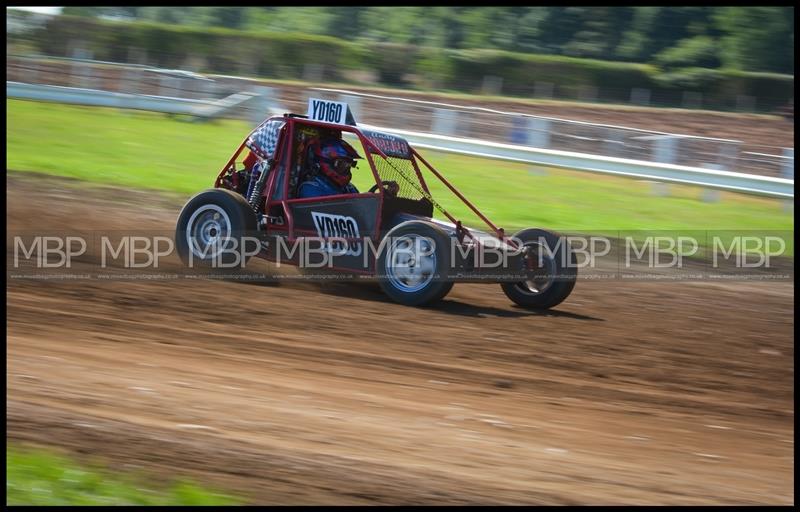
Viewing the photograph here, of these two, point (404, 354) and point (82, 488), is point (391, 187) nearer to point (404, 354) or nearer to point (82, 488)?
point (404, 354)

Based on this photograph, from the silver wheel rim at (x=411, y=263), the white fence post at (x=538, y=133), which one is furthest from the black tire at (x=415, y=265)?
the white fence post at (x=538, y=133)

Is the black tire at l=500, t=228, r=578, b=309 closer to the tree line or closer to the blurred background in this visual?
the blurred background

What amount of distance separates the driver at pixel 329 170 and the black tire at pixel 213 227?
1.88 ft

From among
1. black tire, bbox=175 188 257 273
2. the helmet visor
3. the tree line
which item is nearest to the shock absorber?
black tire, bbox=175 188 257 273

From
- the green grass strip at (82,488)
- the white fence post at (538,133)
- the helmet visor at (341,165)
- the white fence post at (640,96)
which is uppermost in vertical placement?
the white fence post at (640,96)

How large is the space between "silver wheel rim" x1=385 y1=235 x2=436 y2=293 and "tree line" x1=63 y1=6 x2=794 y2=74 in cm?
2571

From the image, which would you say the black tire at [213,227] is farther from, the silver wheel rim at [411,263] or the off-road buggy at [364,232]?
the silver wheel rim at [411,263]

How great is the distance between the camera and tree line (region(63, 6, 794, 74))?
32.3 m

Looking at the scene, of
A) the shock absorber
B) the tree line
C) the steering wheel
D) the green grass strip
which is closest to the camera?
the green grass strip

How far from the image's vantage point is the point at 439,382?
6258mm

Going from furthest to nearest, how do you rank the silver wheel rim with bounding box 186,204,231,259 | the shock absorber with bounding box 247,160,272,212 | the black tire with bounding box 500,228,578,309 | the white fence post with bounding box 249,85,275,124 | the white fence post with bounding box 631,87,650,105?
the white fence post with bounding box 631,87,650,105 → the white fence post with bounding box 249,85,275,124 → the shock absorber with bounding box 247,160,272,212 → the silver wheel rim with bounding box 186,204,231,259 → the black tire with bounding box 500,228,578,309

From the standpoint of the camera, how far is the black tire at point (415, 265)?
778 cm

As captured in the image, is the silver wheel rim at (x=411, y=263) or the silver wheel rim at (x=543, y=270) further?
the silver wheel rim at (x=543, y=270)

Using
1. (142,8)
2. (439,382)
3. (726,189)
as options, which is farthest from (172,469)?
(142,8)
